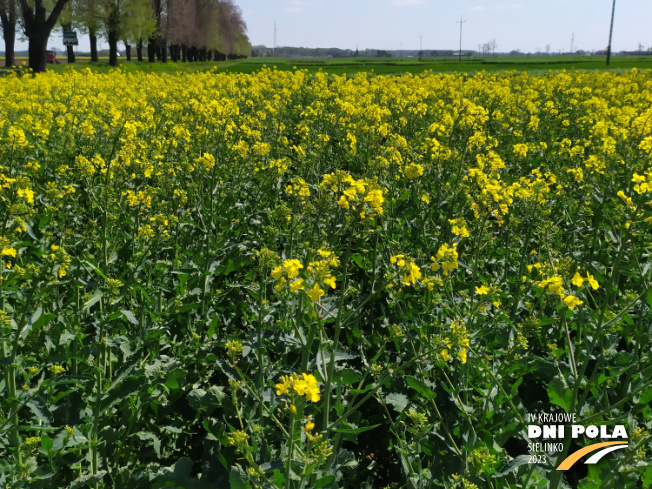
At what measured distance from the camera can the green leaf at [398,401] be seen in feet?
8.79

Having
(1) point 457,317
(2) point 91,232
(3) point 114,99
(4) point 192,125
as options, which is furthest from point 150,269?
(3) point 114,99

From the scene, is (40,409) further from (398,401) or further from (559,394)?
(559,394)

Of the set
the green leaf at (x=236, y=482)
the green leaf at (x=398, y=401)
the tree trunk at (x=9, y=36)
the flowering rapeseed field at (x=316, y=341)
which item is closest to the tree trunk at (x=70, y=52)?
the tree trunk at (x=9, y=36)

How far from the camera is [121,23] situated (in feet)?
141

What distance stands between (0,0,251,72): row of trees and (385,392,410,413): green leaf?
26.0 m

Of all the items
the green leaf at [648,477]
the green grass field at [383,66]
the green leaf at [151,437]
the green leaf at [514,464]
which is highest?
the green grass field at [383,66]

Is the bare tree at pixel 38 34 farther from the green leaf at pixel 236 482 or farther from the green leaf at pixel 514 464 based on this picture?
the green leaf at pixel 514 464

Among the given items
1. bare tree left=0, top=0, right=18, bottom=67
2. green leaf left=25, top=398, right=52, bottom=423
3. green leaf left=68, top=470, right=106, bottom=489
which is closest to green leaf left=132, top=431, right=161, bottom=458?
green leaf left=68, top=470, right=106, bottom=489

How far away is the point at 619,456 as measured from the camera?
246 centimetres

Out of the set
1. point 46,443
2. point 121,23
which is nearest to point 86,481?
point 46,443

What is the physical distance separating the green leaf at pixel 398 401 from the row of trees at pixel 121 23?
2600cm

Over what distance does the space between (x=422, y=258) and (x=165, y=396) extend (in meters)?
1.97

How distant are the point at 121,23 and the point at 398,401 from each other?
48.0m

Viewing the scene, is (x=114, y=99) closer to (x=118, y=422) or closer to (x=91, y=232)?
(x=91, y=232)
